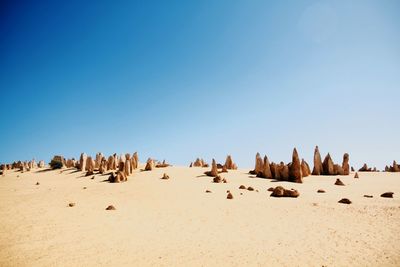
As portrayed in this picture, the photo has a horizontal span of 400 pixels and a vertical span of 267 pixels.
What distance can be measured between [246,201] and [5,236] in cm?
1465

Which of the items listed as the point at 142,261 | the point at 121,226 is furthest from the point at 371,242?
the point at 121,226

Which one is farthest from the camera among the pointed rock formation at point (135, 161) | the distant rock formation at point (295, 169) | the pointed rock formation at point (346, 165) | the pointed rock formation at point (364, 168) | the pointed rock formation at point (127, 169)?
the pointed rock formation at point (364, 168)

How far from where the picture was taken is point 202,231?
1241 centimetres

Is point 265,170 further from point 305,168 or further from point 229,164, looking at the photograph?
point 229,164

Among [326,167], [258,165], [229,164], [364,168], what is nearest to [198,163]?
[229,164]

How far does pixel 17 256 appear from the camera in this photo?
9742 mm

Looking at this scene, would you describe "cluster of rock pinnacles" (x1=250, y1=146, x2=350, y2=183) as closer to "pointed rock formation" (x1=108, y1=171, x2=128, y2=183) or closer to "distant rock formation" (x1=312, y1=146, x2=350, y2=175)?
"distant rock formation" (x1=312, y1=146, x2=350, y2=175)

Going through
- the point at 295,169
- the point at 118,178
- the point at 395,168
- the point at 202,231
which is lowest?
the point at 202,231

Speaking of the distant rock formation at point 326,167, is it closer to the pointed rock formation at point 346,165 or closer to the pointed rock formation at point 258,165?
the pointed rock formation at point 346,165

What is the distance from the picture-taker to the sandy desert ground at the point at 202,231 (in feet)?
30.3

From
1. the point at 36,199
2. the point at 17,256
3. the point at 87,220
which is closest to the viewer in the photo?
the point at 17,256

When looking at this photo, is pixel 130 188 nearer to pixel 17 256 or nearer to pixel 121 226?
pixel 121 226

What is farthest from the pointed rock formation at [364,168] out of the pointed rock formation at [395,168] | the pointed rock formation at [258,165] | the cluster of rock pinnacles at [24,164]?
the cluster of rock pinnacles at [24,164]

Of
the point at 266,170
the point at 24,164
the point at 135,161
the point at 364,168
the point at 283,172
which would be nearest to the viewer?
the point at 283,172
